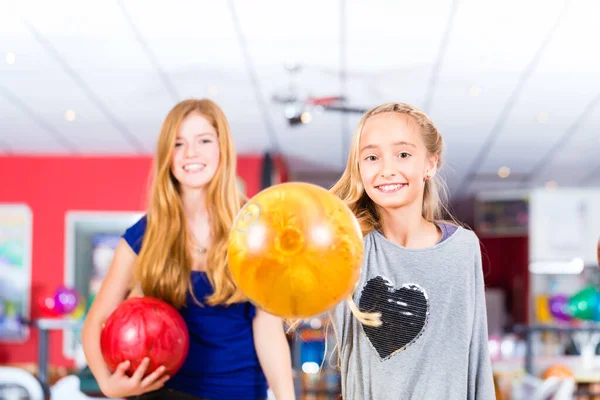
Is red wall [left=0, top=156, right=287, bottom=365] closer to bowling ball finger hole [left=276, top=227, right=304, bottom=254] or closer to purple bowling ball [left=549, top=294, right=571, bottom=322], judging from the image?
purple bowling ball [left=549, top=294, right=571, bottom=322]

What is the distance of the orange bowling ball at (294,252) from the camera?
3.39 ft

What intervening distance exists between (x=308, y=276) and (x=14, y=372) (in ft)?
8.39

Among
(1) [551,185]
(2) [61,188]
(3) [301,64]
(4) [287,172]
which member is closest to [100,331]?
(3) [301,64]

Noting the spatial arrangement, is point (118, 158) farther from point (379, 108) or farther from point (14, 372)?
point (379, 108)

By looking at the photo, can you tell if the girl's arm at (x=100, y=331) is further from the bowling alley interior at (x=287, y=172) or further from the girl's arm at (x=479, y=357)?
the girl's arm at (x=479, y=357)

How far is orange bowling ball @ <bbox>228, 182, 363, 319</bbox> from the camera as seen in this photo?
1.03 metres

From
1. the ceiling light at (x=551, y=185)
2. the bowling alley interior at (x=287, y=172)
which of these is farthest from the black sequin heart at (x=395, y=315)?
the ceiling light at (x=551, y=185)

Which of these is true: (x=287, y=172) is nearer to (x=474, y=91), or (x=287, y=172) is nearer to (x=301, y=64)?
(x=474, y=91)

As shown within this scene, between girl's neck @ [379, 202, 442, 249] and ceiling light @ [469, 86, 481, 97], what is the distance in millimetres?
4835

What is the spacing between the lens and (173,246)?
6.48 ft

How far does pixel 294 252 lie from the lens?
103cm

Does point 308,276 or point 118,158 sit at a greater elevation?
point 118,158

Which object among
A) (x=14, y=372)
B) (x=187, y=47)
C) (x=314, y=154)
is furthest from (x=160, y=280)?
(x=314, y=154)

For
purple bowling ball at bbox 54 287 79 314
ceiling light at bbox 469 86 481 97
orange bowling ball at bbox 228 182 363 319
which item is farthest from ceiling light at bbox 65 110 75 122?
orange bowling ball at bbox 228 182 363 319
